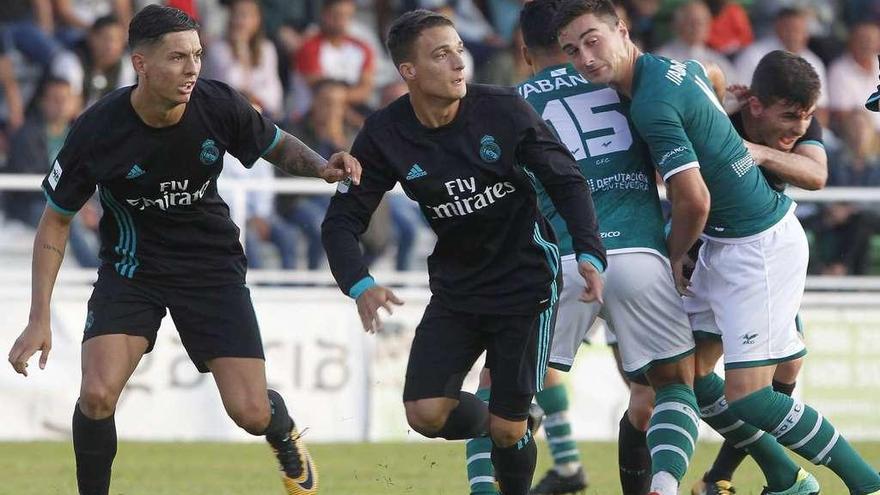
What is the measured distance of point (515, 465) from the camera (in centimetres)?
632

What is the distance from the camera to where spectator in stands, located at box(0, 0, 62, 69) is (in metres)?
13.6

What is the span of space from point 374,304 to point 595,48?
1524 mm

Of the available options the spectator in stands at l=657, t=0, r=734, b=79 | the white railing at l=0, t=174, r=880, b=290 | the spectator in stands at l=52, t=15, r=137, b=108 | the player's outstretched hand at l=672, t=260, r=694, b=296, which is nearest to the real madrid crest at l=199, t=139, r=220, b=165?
the player's outstretched hand at l=672, t=260, r=694, b=296

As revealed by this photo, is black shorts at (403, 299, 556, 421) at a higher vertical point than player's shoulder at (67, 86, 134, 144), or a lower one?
lower

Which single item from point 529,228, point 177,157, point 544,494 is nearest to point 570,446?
point 544,494

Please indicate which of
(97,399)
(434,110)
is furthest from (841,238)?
(97,399)

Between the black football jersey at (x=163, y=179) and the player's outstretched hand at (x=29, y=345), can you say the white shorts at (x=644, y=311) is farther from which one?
the player's outstretched hand at (x=29, y=345)

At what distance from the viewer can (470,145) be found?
20.2ft

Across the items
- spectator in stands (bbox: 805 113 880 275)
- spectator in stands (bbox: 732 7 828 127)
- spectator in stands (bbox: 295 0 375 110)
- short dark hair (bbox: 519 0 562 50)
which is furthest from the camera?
spectator in stands (bbox: 732 7 828 127)

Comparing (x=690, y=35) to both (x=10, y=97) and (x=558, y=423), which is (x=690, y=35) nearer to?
(x=10, y=97)

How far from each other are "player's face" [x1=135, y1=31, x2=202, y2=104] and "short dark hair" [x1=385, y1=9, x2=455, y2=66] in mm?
828

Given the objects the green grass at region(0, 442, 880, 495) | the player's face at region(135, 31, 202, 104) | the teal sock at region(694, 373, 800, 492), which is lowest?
the green grass at region(0, 442, 880, 495)

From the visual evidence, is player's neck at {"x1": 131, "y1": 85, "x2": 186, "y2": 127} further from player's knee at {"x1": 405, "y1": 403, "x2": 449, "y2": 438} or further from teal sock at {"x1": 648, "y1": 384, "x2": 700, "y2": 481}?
teal sock at {"x1": 648, "y1": 384, "x2": 700, "y2": 481}

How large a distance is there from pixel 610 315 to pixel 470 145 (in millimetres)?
1102
